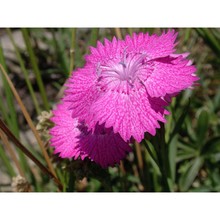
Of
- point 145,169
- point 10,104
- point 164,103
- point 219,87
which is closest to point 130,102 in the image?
point 164,103

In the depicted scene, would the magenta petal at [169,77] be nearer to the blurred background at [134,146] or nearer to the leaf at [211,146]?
the blurred background at [134,146]

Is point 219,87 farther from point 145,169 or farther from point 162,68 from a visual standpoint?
point 162,68

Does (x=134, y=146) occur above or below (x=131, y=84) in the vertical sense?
below

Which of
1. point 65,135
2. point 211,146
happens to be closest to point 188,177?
point 211,146

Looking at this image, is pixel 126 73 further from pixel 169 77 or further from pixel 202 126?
pixel 202 126

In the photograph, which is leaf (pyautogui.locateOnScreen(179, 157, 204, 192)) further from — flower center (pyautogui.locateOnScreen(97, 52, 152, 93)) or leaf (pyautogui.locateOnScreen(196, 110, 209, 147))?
flower center (pyautogui.locateOnScreen(97, 52, 152, 93))

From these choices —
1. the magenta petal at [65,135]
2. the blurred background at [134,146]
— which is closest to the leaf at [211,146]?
the blurred background at [134,146]

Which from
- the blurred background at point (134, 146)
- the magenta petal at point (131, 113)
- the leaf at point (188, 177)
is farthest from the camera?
the leaf at point (188, 177)
